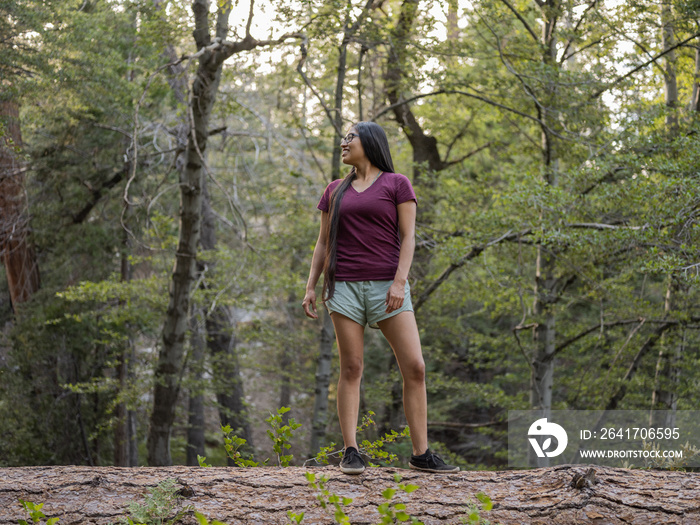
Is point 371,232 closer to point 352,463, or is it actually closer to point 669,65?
point 352,463

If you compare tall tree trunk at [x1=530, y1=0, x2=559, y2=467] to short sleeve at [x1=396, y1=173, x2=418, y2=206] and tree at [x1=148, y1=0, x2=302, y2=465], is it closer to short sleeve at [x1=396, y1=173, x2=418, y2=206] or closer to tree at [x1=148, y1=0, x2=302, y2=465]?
tree at [x1=148, y1=0, x2=302, y2=465]

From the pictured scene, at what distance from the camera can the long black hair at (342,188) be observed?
307 centimetres

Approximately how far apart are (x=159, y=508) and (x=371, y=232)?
1.55 m

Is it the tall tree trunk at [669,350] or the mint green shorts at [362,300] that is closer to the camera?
the mint green shorts at [362,300]

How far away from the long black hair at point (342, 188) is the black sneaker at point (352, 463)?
0.77 m

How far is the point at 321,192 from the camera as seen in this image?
29.0ft

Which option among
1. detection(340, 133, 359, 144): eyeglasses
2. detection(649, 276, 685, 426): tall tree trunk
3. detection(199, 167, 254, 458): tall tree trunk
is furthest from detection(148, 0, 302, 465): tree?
detection(649, 276, 685, 426): tall tree trunk

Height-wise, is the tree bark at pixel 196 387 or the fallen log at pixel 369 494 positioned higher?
the fallen log at pixel 369 494

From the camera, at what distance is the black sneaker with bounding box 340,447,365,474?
9.87 ft

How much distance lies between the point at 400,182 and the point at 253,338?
351 inches

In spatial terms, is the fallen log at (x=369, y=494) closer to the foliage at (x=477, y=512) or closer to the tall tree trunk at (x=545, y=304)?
the foliage at (x=477, y=512)

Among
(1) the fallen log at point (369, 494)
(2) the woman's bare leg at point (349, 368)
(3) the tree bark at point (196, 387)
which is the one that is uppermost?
(2) the woman's bare leg at point (349, 368)

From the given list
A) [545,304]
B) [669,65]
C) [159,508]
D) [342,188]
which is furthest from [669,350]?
[159,508]

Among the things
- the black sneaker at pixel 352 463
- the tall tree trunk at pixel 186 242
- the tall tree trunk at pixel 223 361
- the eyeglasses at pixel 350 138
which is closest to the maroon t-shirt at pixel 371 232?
the eyeglasses at pixel 350 138
